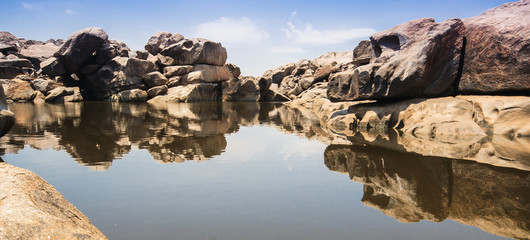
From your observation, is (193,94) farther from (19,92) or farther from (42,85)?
(19,92)

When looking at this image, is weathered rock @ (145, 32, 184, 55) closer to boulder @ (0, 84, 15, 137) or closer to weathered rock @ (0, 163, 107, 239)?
boulder @ (0, 84, 15, 137)

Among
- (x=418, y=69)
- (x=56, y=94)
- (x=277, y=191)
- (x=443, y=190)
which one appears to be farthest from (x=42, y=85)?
(x=443, y=190)

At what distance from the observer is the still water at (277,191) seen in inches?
137

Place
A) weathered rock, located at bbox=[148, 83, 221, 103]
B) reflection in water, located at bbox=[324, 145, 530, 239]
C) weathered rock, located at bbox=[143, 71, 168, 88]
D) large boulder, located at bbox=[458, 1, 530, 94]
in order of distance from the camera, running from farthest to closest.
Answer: weathered rock, located at bbox=[143, 71, 168, 88]
weathered rock, located at bbox=[148, 83, 221, 103]
large boulder, located at bbox=[458, 1, 530, 94]
reflection in water, located at bbox=[324, 145, 530, 239]

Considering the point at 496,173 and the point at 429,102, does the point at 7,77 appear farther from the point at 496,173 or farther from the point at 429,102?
the point at 496,173

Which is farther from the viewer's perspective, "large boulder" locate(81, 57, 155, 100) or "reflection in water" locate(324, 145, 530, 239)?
"large boulder" locate(81, 57, 155, 100)

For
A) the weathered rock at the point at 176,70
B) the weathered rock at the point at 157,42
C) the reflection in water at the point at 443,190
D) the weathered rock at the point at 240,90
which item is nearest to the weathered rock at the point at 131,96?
the weathered rock at the point at 176,70

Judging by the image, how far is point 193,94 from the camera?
32781 mm

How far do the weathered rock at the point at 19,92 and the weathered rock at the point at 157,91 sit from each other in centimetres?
1022

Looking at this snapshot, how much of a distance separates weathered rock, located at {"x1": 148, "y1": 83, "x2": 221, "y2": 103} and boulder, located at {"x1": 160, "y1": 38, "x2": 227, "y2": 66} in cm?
274

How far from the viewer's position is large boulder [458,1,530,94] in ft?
32.3

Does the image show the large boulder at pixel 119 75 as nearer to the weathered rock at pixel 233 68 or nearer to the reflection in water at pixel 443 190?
the weathered rock at pixel 233 68

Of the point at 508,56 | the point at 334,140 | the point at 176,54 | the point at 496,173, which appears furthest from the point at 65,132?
the point at 176,54

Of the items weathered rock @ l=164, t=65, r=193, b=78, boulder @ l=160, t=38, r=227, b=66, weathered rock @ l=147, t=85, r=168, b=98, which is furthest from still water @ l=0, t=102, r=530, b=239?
boulder @ l=160, t=38, r=227, b=66
